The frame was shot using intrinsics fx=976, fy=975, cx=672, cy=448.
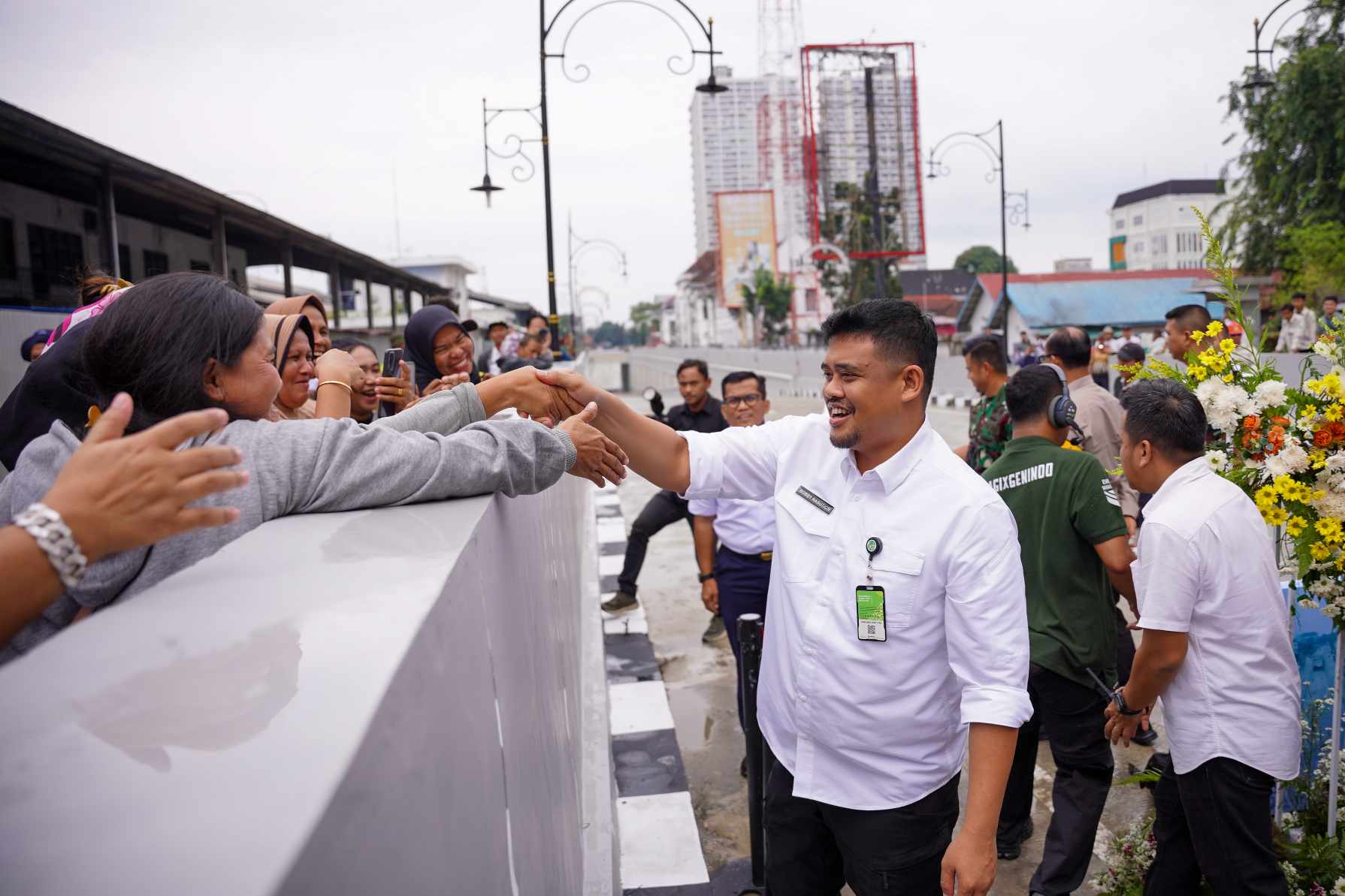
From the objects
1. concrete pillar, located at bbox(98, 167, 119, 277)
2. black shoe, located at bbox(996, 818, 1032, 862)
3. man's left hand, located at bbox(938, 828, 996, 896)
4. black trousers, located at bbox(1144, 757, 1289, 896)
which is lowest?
black shoe, located at bbox(996, 818, 1032, 862)

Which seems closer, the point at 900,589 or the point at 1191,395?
the point at 900,589

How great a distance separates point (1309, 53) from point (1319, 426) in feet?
81.6

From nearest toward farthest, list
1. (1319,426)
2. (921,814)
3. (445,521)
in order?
(445,521) → (921,814) → (1319,426)

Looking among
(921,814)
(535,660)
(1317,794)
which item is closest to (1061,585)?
(1317,794)

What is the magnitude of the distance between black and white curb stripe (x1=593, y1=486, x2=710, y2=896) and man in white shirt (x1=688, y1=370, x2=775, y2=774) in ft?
1.59

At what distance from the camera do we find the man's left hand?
2258 millimetres

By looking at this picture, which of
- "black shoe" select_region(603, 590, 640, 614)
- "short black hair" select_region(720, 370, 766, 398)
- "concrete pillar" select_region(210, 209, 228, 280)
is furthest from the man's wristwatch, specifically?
"concrete pillar" select_region(210, 209, 228, 280)

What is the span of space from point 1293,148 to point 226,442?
2879 cm

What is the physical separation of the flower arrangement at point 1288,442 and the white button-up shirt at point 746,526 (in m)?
1.98

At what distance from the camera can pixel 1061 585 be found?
3809mm

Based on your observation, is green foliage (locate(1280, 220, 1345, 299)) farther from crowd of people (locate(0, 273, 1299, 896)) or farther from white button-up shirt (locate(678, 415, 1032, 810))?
white button-up shirt (locate(678, 415, 1032, 810))

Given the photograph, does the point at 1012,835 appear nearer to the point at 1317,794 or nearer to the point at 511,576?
the point at 1317,794

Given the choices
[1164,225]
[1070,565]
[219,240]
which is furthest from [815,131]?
[1164,225]

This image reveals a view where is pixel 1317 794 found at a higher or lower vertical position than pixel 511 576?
lower
